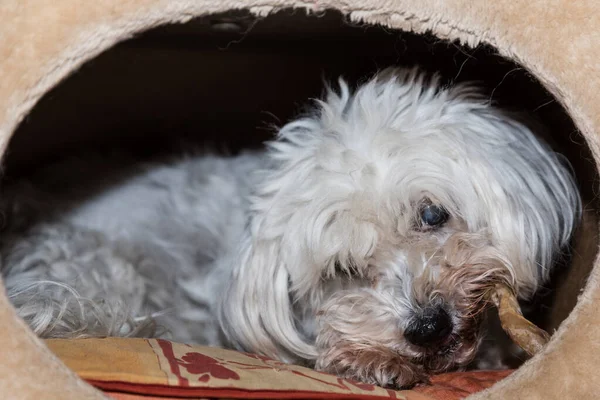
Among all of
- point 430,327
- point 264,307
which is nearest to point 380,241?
point 430,327

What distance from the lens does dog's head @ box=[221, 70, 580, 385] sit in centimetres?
204

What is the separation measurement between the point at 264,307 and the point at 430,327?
2.08ft

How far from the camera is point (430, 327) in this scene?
6.48 ft

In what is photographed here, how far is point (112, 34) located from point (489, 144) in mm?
1192

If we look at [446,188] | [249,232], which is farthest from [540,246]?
[249,232]

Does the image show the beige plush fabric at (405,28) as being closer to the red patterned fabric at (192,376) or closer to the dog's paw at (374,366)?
the red patterned fabric at (192,376)

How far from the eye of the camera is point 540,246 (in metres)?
2.17

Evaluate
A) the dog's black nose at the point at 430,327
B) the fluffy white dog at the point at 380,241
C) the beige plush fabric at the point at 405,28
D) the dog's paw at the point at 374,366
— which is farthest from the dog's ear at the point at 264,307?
the beige plush fabric at the point at 405,28

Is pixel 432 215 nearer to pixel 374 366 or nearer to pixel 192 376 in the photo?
pixel 374 366

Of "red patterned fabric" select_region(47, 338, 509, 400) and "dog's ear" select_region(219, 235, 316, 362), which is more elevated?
"dog's ear" select_region(219, 235, 316, 362)

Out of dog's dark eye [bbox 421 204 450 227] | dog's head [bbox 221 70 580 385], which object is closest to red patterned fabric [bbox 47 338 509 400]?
dog's head [bbox 221 70 580 385]

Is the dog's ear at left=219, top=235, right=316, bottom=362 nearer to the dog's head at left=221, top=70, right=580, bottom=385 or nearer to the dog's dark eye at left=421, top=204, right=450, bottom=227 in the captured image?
the dog's head at left=221, top=70, right=580, bottom=385

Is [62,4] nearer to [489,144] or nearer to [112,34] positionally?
[112,34]

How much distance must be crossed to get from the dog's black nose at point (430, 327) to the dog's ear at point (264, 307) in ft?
1.47
